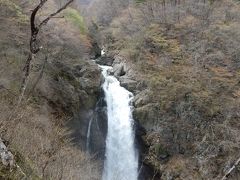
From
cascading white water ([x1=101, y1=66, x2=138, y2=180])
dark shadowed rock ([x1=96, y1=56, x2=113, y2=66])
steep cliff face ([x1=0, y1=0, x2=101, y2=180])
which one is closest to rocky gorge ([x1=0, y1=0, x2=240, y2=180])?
steep cliff face ([x1=0, y1=0, x2=101, y2=180])

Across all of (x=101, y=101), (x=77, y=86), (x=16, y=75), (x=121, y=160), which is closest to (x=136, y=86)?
(x=101, y=101)

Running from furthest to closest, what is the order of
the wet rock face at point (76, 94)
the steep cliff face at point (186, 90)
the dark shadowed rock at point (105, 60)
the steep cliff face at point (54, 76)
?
the dark shadowed rock at point (105, 60)
the wet rock face at point (76, 94)
the steep cliff face at point (186, 90)
the steep cliff face at point (54, 76)

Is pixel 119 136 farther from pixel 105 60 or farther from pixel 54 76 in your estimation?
pixel 105 60

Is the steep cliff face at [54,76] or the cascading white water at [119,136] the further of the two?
the cascading white water at [119,136]

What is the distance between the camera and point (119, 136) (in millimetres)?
23281

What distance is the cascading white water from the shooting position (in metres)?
21.4

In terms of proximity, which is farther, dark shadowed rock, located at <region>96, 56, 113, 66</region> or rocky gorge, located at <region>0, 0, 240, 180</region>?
dark shadowed rock, located at <region>96, 56, 113, 66</region>

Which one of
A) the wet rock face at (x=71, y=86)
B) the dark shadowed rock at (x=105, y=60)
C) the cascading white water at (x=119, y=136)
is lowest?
the cascading white water at (x=119, y=136)

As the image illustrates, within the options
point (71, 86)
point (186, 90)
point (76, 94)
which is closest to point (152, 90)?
point (186, 90)

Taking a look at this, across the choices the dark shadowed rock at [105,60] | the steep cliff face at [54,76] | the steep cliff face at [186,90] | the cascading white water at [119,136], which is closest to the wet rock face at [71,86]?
the steep cliff face at [54,76]

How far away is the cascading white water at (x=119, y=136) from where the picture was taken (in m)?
21.4

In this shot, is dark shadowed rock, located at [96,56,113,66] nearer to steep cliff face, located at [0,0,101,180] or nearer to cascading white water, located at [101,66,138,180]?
steep cliff face, located at [0,0,101,180]

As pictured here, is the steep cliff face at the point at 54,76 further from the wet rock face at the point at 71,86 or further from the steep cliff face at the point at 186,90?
the steep cliff face at the point at 186,90

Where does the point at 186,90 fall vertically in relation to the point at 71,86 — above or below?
above
